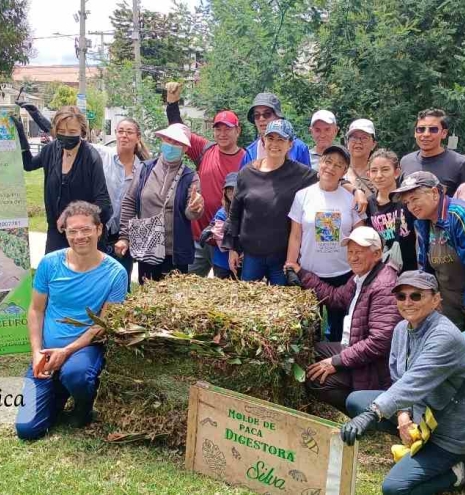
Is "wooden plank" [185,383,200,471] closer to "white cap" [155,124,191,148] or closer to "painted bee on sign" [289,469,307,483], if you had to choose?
"painted bee on sign" [289,469,307,483]

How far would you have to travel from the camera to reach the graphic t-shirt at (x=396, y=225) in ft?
14.8

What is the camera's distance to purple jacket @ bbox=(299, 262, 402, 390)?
13.1 feet

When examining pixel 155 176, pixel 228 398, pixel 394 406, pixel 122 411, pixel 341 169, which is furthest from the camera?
pixel 155 176

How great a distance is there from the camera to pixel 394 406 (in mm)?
3330

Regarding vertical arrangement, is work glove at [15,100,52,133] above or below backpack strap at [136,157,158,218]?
above

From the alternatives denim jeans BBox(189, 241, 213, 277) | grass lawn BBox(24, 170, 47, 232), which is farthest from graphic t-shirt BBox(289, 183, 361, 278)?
grass lawn BBox(24, 170, 47, 232)

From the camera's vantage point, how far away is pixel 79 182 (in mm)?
5316

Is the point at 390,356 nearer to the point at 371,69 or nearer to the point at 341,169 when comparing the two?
the point at 341,169

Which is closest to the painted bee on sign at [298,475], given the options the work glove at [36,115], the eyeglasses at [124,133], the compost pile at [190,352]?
the compost pile at [190,352]

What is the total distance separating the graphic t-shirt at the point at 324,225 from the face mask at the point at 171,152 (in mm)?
1082

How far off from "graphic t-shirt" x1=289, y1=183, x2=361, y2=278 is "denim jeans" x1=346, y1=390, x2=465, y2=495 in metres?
1.54

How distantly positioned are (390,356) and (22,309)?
3393mm

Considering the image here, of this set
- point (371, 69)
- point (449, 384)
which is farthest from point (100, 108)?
point (449, 384)

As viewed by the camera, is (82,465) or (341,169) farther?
(341,169)
